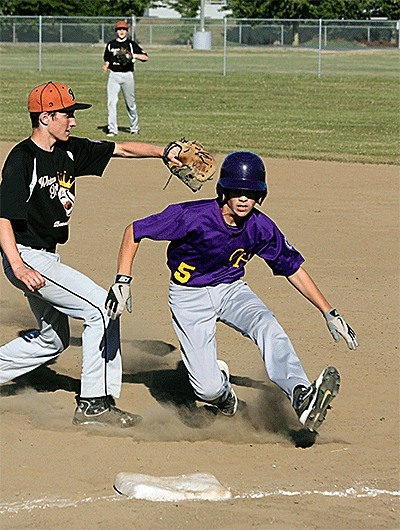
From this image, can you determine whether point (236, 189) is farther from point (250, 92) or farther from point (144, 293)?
point (250, 92)

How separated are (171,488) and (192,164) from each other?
2.17m

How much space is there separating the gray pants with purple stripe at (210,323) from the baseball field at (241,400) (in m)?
0.32

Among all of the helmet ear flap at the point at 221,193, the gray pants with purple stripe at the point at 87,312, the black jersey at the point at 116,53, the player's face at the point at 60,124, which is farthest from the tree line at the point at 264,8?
the helmet ear flap at the point at 221,193

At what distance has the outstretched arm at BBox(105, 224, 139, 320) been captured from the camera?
5402 millimetres

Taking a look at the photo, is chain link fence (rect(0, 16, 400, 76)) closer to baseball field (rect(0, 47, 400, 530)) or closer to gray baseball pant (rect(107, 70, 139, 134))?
gray baseball pant (rect(107, 70, 139, 134))

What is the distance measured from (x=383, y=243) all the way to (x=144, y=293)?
3066 mm

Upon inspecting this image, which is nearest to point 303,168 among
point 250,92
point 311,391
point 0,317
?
point 0,317

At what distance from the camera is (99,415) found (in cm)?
567

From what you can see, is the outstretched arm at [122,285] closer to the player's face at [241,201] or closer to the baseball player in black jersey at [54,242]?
the baseball player in black jersey at [54,242]

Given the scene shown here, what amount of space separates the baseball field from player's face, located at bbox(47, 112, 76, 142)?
1.67 metres

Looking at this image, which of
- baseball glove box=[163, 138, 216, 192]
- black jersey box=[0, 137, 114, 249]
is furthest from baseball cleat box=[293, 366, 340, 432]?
black jersey box=[0, 137, 114, 249]

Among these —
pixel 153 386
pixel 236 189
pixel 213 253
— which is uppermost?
pixel 236 189

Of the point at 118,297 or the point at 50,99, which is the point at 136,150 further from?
the point at 118,297

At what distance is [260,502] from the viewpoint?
180 inches
